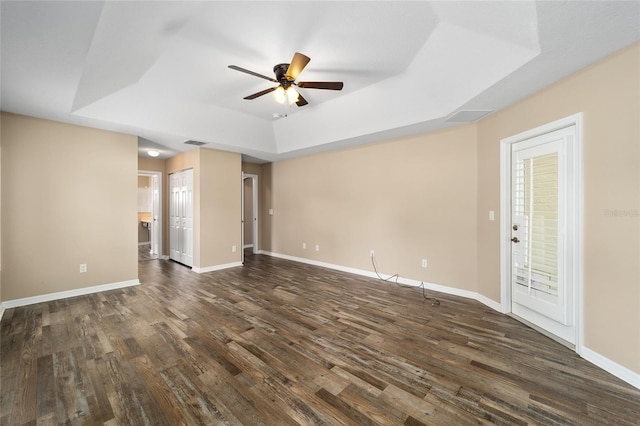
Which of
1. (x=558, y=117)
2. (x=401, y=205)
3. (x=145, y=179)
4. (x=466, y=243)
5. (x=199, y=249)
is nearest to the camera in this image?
(x=558, y=117)

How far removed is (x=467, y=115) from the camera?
3.38 metres

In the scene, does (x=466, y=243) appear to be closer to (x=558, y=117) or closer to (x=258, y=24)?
(x=558, y=117)

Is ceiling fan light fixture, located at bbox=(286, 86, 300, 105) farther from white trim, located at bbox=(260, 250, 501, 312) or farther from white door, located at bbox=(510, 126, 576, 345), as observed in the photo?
white trim, located at bbox=(260, 250, 501, 312)

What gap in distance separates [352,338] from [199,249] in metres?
3.87

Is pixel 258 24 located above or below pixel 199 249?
above

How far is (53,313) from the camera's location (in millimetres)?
3191

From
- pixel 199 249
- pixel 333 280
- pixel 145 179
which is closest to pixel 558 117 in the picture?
pixel 333 280

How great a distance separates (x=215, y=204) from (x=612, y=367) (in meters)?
5.90

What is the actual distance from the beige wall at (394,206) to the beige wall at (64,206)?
340 cm

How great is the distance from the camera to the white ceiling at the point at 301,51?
186 cm

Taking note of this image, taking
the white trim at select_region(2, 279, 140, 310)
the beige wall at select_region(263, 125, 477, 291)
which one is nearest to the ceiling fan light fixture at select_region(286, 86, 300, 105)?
the beige wall at select_region(263, 125, 477, 291)

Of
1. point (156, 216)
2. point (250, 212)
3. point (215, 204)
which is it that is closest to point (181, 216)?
point (215, 204)

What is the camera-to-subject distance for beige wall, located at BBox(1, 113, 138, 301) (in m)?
3.39

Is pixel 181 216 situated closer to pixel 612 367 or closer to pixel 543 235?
pixel 543 235
